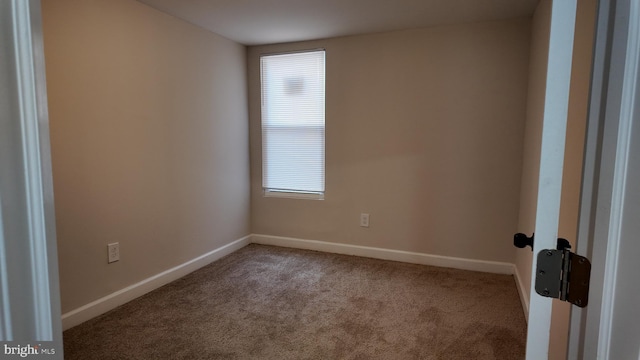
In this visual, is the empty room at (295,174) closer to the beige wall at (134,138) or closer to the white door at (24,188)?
the beige wall at (134,138)

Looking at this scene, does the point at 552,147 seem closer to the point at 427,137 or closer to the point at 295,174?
the point at 427,137

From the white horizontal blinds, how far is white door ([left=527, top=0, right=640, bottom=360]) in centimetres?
322

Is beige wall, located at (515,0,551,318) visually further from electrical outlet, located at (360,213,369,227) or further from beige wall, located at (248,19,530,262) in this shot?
electrical outlet, located at (360,213,369,227)

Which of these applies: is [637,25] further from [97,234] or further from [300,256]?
[300,256]

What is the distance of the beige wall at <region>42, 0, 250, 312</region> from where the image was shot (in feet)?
7.37

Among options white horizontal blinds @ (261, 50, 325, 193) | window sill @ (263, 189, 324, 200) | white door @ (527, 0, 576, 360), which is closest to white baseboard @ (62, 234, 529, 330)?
window sill @ (263, 189, 324, 200)

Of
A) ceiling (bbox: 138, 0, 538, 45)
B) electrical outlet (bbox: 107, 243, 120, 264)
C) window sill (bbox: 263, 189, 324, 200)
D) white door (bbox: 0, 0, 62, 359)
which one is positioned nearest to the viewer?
white door (bbox: 0, 0, 62, 359)

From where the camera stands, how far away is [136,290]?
9.00ft

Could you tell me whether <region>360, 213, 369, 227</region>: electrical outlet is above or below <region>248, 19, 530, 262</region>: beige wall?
below

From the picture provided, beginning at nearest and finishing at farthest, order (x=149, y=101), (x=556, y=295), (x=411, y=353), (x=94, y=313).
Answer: (x=556, y=295), (x=411, y=353), (x=94, y=313), (x=149, y=101)

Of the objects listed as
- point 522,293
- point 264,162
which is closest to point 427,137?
point 522,293

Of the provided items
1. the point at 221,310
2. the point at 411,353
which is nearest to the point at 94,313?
the point at 221,310

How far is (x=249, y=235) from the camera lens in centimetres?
420

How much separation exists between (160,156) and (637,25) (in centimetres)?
300
